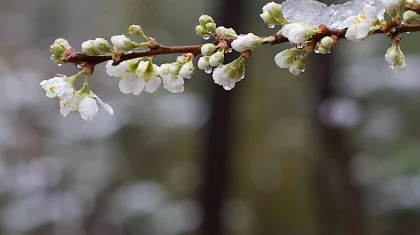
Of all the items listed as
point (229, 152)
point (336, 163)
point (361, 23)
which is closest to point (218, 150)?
point (229, 152)

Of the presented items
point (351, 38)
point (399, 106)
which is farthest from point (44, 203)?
point (351, 38)

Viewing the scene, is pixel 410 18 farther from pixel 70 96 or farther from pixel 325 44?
pixel 70 96

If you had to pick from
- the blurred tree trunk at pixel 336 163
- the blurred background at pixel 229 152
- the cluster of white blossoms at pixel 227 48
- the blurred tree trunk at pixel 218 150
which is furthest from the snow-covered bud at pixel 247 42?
the blurred tree trunk at pixel 336 163

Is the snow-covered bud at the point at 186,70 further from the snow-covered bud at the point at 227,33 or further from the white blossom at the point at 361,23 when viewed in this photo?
the white blossom at the point at 361,23

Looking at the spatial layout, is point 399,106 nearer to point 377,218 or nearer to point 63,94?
point 377,218

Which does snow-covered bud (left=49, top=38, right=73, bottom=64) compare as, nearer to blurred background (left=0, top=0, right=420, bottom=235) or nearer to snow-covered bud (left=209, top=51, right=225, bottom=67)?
snow-covered bud (left=209, top=51, right=225, bottom=67)

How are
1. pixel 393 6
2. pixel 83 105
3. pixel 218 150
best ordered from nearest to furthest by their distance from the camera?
pixel 393 6 < pixel 83 105 < pixel 218 150

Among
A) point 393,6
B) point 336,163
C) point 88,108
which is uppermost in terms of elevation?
point 393,6
